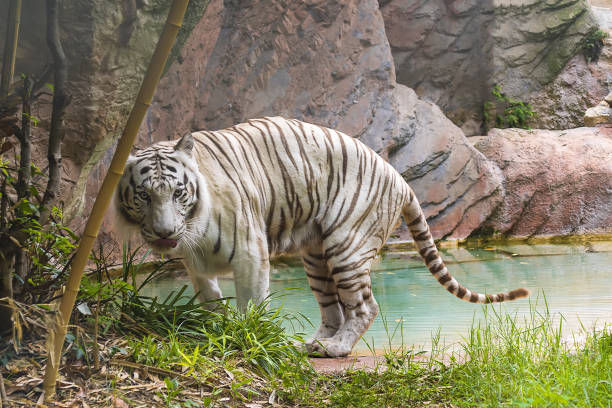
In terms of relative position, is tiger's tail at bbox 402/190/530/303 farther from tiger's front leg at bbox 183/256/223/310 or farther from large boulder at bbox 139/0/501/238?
large boulder at bbox 139/0/501/238

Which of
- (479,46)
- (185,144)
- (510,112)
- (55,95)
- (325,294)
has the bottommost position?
(325,294)

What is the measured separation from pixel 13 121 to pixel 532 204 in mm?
9887

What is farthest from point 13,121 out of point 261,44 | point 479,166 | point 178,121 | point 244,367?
point 479,166

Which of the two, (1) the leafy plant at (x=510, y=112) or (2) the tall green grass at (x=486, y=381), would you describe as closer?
(2) the tall green grass at (x=486, y=381)

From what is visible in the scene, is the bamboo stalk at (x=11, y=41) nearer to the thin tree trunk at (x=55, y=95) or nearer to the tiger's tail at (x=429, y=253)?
the thin tree trunk at (x=55, y=95)

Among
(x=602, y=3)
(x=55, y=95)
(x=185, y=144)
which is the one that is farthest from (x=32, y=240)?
(x=602, y=3)

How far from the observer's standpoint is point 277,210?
4.21 m

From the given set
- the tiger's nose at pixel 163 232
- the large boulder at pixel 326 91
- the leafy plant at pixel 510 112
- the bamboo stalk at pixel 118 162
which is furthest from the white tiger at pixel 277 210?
the leafy plant at pixel 510 112

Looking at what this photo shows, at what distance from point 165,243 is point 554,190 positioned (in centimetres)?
890

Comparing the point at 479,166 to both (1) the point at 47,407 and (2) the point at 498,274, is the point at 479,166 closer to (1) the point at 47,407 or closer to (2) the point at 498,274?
(2) the point at 498,274

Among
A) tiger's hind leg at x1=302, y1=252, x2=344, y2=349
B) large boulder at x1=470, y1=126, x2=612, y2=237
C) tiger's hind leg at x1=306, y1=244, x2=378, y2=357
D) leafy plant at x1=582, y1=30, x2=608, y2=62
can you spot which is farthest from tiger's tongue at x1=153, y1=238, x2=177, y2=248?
leafy plant at x1=582, y1=30, x2=608, y2=62

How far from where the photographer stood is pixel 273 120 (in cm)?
447

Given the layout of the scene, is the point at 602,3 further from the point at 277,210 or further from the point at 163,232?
the point at 163,232

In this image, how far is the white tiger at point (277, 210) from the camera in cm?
357
